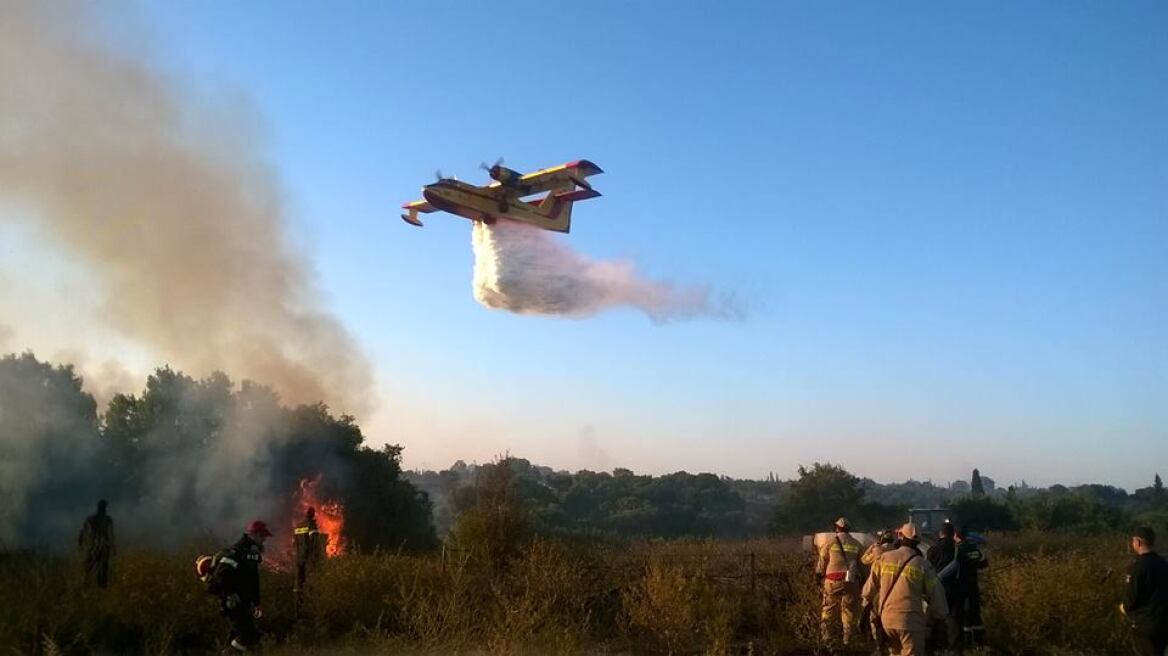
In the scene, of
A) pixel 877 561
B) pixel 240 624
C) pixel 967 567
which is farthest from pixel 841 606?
pixel 240 624

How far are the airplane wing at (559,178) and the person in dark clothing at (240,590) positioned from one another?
16809 mm

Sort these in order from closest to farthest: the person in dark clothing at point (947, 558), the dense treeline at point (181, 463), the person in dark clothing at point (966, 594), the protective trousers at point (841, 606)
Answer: the person in dark clothing at point (947, 558)
the person in dark clothing at point (966, 594)
the protective trousers at point (841, 606)
the dense treeline at point (181, 463)

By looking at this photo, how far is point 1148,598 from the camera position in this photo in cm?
941

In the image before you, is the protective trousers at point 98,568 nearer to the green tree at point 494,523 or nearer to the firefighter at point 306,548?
the firefighter at point 306,548

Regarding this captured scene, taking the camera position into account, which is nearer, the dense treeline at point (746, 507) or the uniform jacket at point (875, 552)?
the uniform jacket at point (875, 552)

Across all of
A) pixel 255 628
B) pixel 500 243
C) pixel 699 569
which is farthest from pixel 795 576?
pixel 500 243

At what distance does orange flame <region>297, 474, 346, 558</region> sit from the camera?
1185 inches

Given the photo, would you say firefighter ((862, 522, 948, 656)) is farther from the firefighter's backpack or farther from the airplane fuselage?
the airplane fuselage

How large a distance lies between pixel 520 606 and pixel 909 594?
4.87m

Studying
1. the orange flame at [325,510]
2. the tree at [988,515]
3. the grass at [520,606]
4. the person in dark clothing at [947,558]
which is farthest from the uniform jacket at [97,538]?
the tree at [988,515]

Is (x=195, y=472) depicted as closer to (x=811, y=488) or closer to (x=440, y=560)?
(x=440, y=560)

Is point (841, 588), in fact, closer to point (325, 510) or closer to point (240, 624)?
point (240, 624)

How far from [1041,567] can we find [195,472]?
93.8 feet

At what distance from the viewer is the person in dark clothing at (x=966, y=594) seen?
12.6 metres
